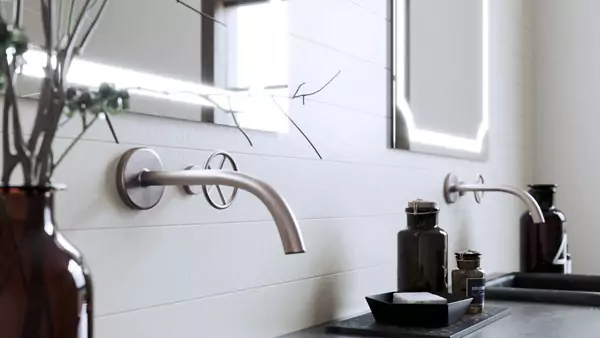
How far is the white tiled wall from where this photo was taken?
993mm

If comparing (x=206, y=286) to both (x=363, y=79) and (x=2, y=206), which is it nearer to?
(x=2, y=206)

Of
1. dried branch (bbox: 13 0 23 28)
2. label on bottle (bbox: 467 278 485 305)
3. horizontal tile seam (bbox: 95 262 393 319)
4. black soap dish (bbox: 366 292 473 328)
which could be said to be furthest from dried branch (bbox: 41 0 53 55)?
label on bottle (bbox: 467 278 485 305)

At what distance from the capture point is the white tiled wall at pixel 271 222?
3.26 feet

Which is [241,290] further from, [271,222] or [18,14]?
[18,14]

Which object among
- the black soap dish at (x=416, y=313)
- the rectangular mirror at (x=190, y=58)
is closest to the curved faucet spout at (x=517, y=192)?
the black soap dish at (x=416, y=313)

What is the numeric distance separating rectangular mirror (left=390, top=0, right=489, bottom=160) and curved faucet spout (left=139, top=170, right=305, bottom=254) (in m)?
0.80

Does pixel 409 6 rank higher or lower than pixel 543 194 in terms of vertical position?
higher

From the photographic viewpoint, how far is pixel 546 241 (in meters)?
2.15

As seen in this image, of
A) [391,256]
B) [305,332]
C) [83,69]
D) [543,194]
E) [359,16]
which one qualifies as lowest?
[305,332]

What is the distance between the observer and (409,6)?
182cm

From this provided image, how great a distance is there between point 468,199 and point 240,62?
1072mm

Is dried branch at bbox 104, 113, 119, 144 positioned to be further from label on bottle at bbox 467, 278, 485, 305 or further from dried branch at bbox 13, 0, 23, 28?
label on bottle at bbox 467, 278, 485, 305

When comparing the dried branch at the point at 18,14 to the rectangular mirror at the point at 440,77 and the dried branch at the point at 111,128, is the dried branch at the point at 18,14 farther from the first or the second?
the rectangular mirror at the point at 440,77

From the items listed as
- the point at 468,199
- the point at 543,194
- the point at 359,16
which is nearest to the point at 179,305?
the point at 359,16
